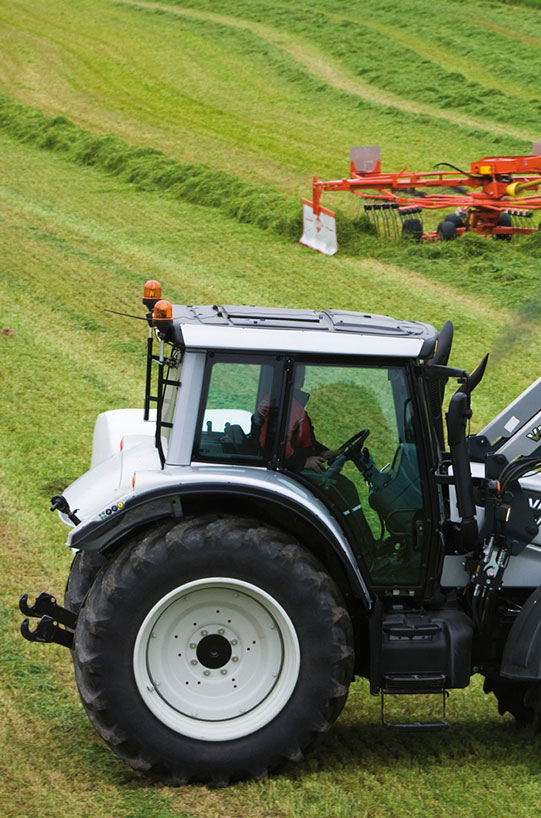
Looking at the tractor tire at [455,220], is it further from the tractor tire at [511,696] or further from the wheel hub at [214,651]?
the wheel hub at [214,651]

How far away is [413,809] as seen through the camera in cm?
478

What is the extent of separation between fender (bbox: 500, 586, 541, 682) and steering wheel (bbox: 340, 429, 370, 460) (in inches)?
43.4

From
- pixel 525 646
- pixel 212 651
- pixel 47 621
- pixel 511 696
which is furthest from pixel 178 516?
pixel 511 696

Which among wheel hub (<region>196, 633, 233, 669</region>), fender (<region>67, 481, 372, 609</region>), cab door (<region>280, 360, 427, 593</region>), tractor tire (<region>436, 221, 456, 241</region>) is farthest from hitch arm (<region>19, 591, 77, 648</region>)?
tractor tire (<region>436, 221, 456, 241</region>)

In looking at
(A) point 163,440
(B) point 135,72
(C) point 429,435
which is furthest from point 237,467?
(B) point 135,72

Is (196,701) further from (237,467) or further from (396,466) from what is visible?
(396,466)

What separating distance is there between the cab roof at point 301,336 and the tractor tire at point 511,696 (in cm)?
180

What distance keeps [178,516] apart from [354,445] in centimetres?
88

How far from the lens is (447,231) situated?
16.3 meters

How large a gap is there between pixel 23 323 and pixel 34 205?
18.0 ft

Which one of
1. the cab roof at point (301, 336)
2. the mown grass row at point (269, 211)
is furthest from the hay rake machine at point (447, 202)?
the cab roof at point (301, 336)

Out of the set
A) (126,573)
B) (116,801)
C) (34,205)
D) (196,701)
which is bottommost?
(116,801)

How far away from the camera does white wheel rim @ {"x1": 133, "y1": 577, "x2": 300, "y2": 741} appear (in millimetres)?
4953

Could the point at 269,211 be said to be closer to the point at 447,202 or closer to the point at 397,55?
the point at 447,202
